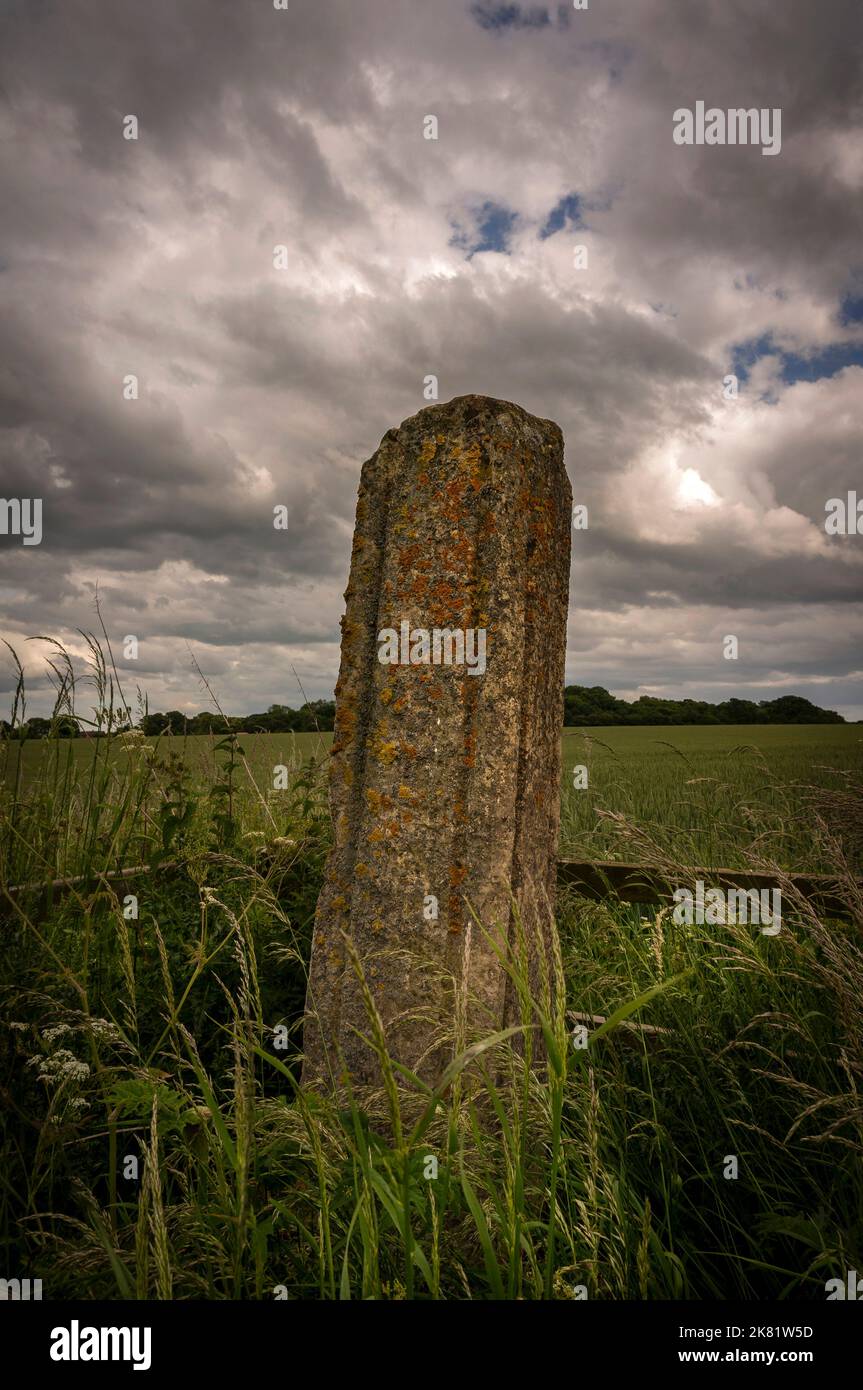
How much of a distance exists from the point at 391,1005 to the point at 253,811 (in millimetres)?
2861

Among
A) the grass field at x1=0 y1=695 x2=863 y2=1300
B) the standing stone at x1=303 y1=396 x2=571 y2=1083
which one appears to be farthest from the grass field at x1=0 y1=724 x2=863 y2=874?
the standing stone at x1=303 y1=396 x2=571 y2=1083

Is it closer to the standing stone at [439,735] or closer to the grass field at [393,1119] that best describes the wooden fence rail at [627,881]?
the grass field at [393,1119]

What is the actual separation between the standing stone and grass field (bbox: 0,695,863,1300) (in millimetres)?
280

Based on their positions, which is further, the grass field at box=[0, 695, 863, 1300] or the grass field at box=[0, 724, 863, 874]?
the grass field at box=[0, 724, 863, 874]

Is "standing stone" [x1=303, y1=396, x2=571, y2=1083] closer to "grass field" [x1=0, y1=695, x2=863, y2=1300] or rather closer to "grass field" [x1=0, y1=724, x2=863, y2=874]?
"grass field" [x1=0, y1=695, x2=863, y2=1300]

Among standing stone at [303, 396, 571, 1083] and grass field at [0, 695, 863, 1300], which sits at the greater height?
standing stone at [303, 396, 571, 1083]

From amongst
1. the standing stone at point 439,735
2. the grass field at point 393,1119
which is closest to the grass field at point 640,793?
the grass field at point 393,1119

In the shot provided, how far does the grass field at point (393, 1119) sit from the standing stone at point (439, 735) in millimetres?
280

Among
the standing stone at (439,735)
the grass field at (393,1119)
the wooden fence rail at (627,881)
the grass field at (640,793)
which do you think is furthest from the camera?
the grass field at (640,793)

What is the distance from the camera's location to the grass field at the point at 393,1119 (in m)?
1.62

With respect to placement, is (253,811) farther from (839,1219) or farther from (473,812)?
(839,1219)

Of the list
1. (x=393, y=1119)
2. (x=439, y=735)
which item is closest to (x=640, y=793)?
(x=439, y=735)

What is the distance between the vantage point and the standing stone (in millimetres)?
2752
